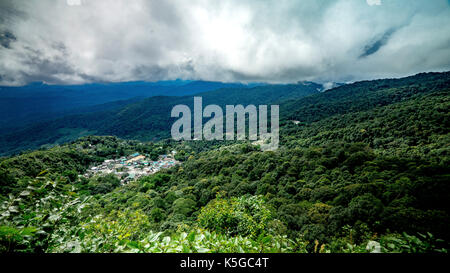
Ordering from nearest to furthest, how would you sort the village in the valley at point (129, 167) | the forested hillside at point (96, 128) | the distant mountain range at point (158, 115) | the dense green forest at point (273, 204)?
1. the dense green forest at point (273, 204)
2. the village in the valley at point (129, 167)
3. the distant mountain range at point (158, 115)
4. the forested hillside at point (96, 128)

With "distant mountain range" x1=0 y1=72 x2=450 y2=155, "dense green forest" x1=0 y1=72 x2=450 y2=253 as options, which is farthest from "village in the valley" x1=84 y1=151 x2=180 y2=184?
"distant mountain range" x1=0 y1=72 x2=450 y2=155

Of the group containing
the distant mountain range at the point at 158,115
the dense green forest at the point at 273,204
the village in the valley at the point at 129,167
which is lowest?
the village in the valley at the point at 129,167

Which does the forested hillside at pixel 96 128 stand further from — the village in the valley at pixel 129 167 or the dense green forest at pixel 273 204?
the dense green forest at pixel 273 204

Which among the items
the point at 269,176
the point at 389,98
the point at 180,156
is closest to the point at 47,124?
the point at 180,156

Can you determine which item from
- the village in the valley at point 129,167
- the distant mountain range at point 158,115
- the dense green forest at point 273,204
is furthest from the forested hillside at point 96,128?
the dense green forest at point 273,204
